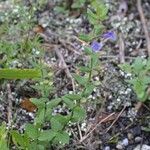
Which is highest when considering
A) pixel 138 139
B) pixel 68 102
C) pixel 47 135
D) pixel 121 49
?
pixel 121 49

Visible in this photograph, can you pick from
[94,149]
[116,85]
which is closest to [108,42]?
[116,85]

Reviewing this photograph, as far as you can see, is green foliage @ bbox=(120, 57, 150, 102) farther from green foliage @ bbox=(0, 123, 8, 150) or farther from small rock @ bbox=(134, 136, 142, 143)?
green foliage @ bbox=(0, 123, 8, 150)

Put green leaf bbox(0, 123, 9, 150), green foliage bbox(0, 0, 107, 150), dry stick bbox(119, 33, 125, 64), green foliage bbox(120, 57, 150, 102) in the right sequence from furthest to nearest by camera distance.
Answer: dry stick bbox(119, 33, 125, 64) < green foliage bbox(120, 57, 150, 102) < green foliage bbox(0, 0, 107, 150) < green leaf bbox(0, 123, 9, 150)

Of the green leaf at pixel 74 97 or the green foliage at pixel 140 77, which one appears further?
the green foliage at pixel 140 77

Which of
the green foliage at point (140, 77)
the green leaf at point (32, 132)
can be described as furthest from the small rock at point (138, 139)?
the green leaf at point (32, 132)

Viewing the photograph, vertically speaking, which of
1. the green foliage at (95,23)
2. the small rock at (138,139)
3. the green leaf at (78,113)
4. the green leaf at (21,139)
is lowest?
the small rock at (138,139)

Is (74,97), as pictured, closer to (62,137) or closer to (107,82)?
(62,137)

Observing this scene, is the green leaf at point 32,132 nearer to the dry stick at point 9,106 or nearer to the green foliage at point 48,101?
the green foliage at point 48,101

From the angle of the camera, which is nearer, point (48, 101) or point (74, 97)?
point (74, 97)

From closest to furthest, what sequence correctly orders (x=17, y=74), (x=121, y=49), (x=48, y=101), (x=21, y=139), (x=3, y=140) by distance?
(x=3, y=140), (x=21, y=139), (x=48, y=101), (x=17, y=74), (x=121, y=49)

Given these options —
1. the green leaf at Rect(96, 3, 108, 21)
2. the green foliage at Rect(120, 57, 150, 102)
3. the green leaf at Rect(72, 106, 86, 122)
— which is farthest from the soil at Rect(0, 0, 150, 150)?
the green leaf at Rect(96, 3, 108, 21)

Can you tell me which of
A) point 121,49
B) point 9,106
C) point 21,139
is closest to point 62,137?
point 21,139
